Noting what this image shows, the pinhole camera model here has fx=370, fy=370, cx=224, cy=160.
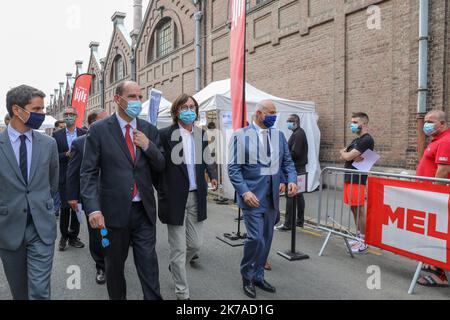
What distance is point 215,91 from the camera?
31.8 feet

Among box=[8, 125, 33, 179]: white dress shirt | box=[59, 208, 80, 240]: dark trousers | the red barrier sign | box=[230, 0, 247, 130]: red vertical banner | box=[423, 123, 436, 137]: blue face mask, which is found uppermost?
box=[230, 0, 247, 130]: red vertical banner

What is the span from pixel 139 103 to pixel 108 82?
32.1 meters

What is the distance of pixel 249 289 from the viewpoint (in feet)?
12.5

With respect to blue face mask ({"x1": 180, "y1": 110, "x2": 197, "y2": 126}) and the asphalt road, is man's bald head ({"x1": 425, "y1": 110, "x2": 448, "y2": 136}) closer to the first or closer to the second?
the asphalt road

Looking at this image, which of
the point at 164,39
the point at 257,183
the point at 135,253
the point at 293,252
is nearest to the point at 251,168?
the point at 257,183

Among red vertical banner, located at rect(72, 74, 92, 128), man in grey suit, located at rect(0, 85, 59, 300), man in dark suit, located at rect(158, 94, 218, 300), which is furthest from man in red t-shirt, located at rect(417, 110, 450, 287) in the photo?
red vertical banner, located at rect(72, 74, 92, 128)

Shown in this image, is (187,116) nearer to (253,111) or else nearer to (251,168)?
(251,168)

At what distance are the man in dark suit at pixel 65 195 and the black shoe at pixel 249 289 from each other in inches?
114

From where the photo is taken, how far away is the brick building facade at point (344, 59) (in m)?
8.52

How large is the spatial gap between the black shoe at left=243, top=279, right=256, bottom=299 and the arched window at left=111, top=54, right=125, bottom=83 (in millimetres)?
28001

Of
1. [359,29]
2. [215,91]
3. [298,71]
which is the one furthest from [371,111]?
[215,91]

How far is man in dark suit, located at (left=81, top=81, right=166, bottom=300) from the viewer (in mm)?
2924

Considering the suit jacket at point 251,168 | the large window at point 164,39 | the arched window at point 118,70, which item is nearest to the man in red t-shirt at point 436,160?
the suit jacket at point 251,168

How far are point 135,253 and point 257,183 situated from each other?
1449mm
